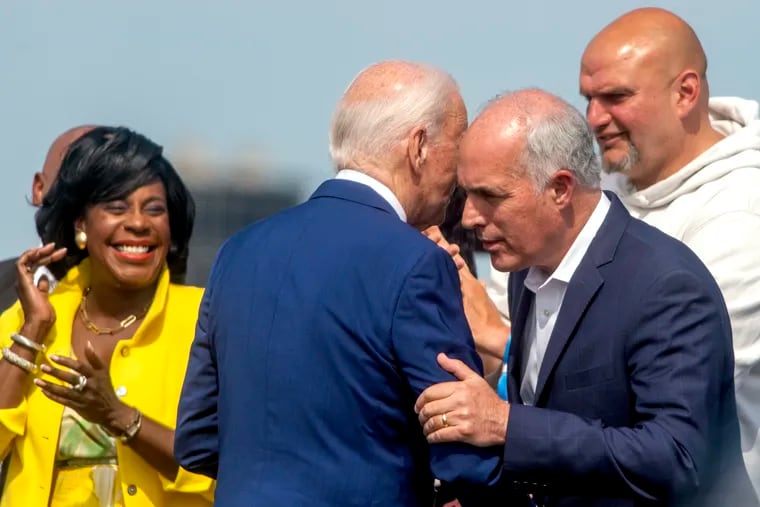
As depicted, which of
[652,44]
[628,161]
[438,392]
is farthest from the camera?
[652,44]

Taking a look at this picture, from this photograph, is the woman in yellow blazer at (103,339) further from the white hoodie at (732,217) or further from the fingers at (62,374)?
the white hoodie at (732,217)

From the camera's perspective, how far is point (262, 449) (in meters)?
3.30

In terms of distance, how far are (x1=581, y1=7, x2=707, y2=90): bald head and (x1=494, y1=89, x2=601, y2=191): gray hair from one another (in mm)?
1136

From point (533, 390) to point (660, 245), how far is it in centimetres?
49

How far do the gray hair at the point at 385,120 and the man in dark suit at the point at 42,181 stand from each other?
73.2 inches

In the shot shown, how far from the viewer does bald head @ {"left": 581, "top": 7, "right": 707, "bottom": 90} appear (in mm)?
4477

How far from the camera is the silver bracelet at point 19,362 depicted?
173 inches

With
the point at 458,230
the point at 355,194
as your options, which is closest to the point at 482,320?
the point at 458,230

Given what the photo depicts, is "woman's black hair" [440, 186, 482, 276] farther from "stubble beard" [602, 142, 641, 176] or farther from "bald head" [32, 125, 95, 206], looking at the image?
"bald head" [32, 125, 95, 206]

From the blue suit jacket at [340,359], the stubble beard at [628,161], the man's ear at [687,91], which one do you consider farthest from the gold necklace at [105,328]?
the man's ear at [687,91]

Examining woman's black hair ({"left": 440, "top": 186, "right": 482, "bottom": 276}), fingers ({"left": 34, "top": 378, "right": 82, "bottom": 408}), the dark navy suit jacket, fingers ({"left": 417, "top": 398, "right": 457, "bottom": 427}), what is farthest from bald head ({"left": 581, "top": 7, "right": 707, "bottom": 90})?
the dark navy suit jacket

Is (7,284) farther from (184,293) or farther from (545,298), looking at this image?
(545,298)

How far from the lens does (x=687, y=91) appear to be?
446 centimetres

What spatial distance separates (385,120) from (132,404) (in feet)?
4.69
